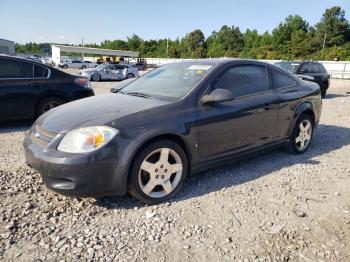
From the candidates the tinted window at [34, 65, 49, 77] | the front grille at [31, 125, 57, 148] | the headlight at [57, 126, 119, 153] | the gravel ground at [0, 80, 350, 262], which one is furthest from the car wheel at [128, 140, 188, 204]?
the tinted window at [34, 65, 49, 77]

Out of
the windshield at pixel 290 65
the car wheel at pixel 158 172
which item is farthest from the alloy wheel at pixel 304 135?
the windshield at pixel 290 65

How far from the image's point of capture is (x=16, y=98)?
21.2ft

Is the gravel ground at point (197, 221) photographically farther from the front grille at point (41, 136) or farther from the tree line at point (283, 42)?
the tree line at point (283, 42)

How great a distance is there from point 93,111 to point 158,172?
95 cm

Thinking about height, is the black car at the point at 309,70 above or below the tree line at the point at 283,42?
below

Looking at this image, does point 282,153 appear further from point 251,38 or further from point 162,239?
point 251,38

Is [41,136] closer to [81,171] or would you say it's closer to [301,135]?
[81,171]

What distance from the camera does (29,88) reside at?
662 centimetres

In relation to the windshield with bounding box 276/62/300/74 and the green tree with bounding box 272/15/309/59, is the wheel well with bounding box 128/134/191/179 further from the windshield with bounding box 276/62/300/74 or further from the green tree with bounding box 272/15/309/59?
the green tree with bounding box 272/15/309/59

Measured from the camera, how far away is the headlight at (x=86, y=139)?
3079 millimetres

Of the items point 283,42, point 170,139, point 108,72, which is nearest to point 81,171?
point 170,139

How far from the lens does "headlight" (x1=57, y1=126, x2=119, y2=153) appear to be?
3.08 m

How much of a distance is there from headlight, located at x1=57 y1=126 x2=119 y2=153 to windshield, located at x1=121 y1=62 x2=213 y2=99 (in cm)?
98

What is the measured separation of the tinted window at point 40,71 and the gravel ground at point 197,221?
2.82m
